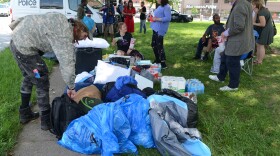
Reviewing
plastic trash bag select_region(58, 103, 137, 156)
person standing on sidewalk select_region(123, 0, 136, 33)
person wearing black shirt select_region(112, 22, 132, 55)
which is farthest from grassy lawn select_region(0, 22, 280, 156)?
person standing on sidewalk select_region(123, 0, 136, 33)

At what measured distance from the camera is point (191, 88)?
193 inches

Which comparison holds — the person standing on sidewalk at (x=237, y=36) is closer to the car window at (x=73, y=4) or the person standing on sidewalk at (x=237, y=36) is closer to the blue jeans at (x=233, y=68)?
the blue jeans at (x=233, y=68)

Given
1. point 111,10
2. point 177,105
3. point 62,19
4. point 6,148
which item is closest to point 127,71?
point 177,105

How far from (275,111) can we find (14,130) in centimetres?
367

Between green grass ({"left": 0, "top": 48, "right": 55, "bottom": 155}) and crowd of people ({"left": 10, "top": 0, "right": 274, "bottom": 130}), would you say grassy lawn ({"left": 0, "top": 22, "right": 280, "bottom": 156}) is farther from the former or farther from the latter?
crowd of people ({"left": 10, "top": 0, "right": 274, "bottom": 130})

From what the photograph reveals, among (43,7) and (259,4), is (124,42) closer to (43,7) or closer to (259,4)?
(259,4)

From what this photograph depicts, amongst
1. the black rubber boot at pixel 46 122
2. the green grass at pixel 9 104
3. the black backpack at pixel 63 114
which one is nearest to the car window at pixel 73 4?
the green grass at pixel 9 104

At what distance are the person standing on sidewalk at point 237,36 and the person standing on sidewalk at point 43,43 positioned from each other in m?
2.63

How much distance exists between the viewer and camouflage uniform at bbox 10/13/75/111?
3.06 metres

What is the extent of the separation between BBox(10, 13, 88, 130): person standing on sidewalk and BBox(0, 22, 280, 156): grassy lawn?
29.6 inches

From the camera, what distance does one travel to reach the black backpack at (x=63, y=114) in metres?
3.37

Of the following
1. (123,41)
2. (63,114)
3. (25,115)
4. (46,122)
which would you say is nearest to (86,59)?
(123,41)

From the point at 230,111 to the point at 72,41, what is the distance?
2510 millimetres

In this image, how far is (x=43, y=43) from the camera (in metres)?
3.18
